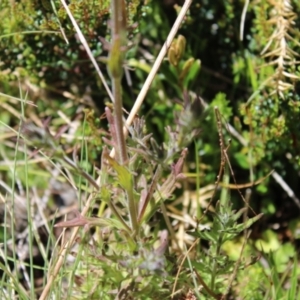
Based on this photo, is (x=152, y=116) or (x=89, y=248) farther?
(x=152, y=116)

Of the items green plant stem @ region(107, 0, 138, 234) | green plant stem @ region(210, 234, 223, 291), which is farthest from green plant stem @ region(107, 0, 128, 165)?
green plant stem @ region(210, 234, 223, 291)

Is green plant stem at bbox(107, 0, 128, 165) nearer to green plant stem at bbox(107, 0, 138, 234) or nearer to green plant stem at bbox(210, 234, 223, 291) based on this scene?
green plant stem at bbox(107, 0, 138, 234)

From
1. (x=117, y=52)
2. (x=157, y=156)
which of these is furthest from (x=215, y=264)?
(x=117, y=52)

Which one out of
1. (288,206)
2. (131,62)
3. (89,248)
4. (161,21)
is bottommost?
(288,206)

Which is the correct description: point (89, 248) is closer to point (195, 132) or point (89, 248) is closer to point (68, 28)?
point (195, 132)

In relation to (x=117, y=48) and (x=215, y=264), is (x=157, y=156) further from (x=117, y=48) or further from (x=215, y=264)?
(x=215, y=264)

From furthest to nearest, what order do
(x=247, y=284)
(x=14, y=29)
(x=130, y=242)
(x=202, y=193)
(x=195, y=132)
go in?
(x=202, y=193), (x=14, y=29), (x=247, y=284), (x=130, y=242), (x=195, y=132)

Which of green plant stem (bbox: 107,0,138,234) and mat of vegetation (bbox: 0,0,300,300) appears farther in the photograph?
mat of vegetation (bbox: 0,0,300,300)

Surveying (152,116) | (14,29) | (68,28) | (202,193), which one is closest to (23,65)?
(14,29)

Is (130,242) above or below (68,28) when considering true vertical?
below

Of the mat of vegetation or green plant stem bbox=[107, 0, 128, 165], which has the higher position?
green plant stem bbox=[107, 0, 128, 165]

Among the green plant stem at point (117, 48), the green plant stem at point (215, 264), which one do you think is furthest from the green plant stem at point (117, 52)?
the green plant stem at point (215, 264)
